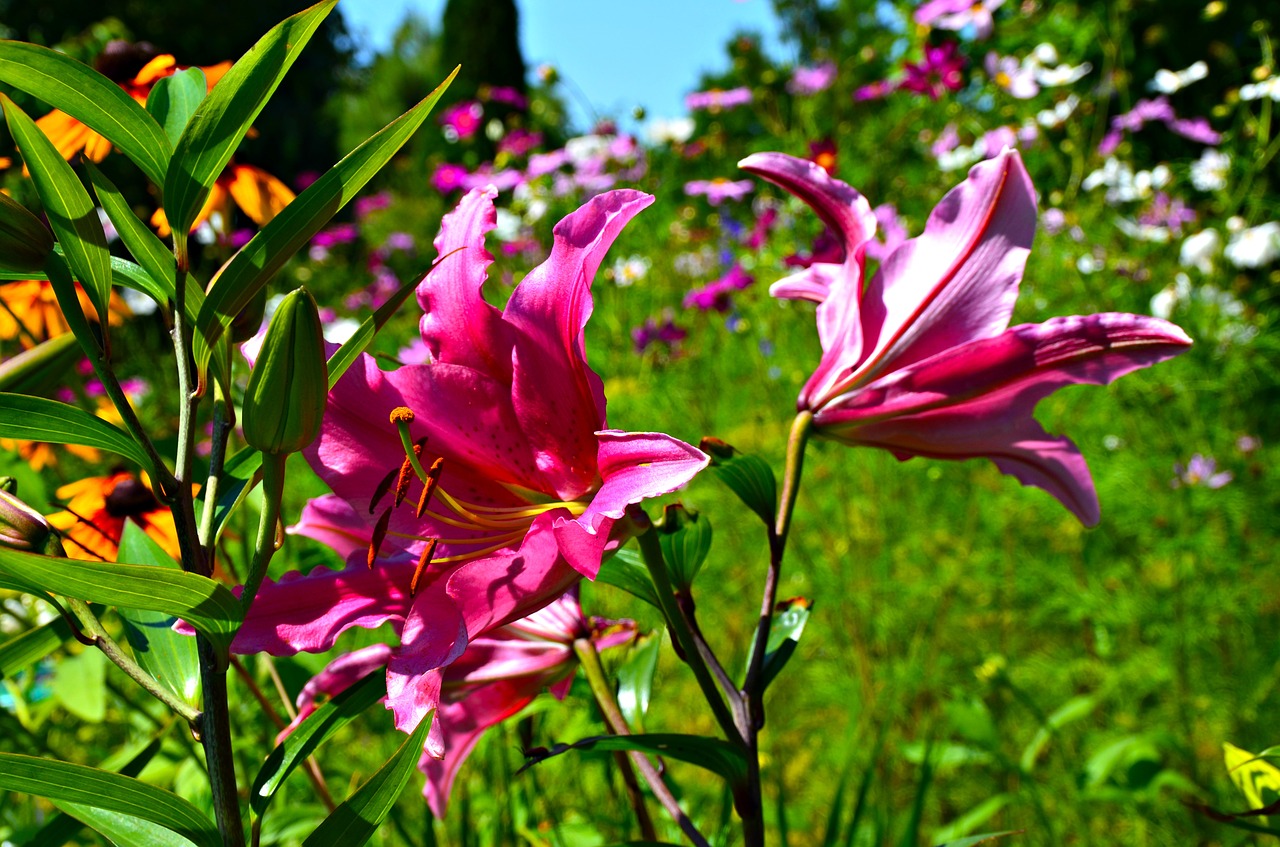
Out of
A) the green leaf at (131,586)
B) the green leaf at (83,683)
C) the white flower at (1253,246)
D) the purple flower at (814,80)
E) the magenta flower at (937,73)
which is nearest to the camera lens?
the green leaf at (131,586)

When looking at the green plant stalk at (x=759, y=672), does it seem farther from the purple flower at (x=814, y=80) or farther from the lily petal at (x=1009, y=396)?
the purple flower at (x=814, y=80)

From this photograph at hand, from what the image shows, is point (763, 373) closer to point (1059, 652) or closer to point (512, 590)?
point (1059, 652)

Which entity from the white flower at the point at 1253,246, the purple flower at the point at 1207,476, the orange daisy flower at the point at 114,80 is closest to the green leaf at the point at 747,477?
the orange daisy flower at the point at 114,80

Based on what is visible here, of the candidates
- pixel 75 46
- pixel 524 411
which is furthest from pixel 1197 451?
pixel 75 46

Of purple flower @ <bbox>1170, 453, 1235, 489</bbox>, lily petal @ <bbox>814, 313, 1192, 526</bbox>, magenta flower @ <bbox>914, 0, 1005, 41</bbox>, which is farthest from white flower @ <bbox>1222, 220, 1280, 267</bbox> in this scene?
lily petal @ <bbox>814, 313, 1192, 526</bbox>

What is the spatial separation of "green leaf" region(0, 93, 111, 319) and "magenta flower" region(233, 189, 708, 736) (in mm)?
108

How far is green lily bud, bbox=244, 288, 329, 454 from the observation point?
1.07ft

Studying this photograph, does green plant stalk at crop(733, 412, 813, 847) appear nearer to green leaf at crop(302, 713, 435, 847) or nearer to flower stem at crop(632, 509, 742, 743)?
flower stem at crop(632, 509, 742, 743)

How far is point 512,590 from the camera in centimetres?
40

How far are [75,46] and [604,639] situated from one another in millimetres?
1270

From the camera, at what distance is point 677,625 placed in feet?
1.42

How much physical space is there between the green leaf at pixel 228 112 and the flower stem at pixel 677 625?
220mm

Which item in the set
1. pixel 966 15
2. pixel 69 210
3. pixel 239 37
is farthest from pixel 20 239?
pixel 239 37

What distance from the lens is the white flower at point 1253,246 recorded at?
6.35 ft
